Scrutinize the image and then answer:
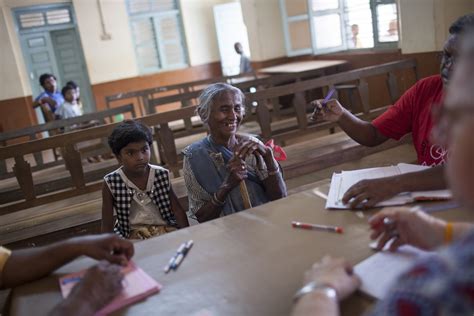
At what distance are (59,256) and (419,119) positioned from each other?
1702mm

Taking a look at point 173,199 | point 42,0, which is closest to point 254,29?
point 42,0

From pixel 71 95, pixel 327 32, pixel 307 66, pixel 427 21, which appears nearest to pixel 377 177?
pixel 427 21

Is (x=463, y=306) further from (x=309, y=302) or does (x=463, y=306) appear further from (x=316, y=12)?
(x=316, y=12)

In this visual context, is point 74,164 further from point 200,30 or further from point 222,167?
point 200,30

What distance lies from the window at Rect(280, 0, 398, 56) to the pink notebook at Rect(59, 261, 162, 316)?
6.20 m

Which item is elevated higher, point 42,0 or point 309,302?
point 42,0

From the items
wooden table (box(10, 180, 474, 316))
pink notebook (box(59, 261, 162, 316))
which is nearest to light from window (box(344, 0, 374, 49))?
wooden table (box(10, 180, 474, 316))

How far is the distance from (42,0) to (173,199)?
28.2 feet

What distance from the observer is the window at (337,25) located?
22.3 ft

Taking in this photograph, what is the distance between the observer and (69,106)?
6832 mm

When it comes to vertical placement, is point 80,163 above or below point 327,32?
below

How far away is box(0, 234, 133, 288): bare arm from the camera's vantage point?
1379mm

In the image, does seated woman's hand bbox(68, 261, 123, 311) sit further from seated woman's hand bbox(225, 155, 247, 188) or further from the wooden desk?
the wooden desk

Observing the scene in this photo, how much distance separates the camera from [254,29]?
29.4 feet
